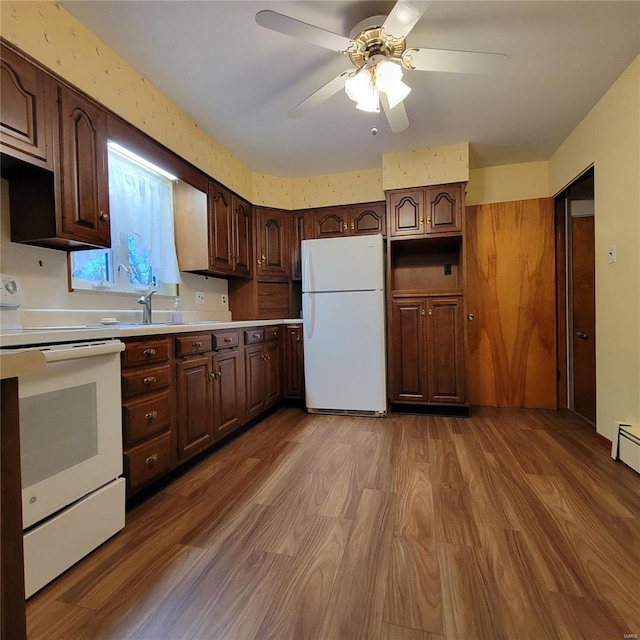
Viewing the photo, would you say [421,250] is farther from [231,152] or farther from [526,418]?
[231,152]

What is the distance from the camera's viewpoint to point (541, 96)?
2.29 metres

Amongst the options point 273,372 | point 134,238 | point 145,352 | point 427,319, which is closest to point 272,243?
point 273,372

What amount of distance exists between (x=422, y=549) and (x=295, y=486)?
72cm

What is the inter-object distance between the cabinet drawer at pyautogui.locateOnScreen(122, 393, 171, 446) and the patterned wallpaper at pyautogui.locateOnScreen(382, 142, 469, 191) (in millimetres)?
2602

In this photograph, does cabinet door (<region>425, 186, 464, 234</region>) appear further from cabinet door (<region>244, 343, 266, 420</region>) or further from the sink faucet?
the sink faucet

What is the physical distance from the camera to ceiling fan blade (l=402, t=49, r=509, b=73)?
1.55 meters

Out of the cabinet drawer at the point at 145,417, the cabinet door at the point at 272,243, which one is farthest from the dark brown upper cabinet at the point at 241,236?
the cabinet drawer at the point at 145,417

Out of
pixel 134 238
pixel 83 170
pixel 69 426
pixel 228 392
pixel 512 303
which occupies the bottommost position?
pixel 228 392

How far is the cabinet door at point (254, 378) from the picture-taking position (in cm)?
267

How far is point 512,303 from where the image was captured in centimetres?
329

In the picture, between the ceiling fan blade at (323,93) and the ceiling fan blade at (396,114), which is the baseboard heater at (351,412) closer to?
the ceiling fan blade at (396,114)

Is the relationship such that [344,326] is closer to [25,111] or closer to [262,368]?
[262,368]

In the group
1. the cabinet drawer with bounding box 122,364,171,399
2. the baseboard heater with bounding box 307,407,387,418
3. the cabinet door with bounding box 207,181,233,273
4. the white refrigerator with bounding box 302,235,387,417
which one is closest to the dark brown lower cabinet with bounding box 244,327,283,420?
the white refrigerator with bounding box 302,235,387,417

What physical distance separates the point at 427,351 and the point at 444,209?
4.21 feet
